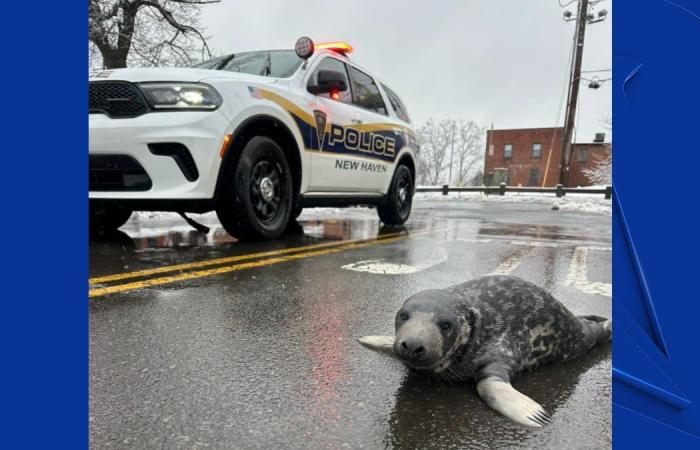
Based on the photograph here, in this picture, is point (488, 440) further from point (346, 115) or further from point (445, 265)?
point (346, 115)

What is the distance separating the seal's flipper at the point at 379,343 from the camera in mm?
1941

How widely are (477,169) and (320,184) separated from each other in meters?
62.4

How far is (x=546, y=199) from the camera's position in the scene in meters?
20.4

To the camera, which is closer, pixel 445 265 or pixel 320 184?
pixel 445 265

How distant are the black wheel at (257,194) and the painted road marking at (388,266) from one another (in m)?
1.21

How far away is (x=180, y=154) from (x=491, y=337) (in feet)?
9.98

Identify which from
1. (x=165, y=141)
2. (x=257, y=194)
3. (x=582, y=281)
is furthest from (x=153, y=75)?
(x=582, y=281)

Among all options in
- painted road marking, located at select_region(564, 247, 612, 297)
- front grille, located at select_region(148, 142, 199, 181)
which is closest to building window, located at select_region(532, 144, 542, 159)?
painted road marking, located at select_region(564, 247, 612, 297)

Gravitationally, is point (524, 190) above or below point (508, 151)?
below

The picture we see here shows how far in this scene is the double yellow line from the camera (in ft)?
9.85

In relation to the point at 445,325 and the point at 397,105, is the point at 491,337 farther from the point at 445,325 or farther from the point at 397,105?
the point at 397,105
